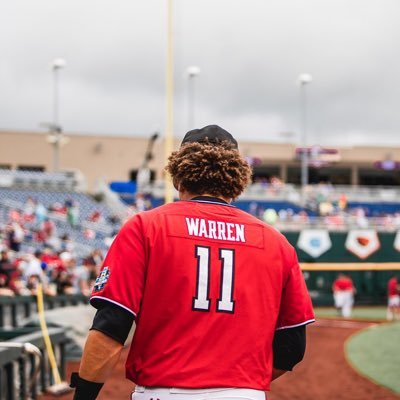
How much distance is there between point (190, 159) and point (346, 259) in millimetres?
25052

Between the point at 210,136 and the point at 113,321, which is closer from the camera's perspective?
the point at 113,321

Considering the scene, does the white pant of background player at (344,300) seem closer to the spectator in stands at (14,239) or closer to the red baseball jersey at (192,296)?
the spectator in stands at (14,239)

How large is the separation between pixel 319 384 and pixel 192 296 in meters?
8.71

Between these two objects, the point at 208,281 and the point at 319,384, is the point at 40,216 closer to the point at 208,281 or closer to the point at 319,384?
the point at 319,384

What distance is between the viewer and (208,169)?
269cm

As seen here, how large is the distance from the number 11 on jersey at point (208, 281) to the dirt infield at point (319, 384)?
6.35 metres

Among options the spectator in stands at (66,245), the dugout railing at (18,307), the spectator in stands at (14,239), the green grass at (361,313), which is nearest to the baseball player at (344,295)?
the green grass at (361,313)

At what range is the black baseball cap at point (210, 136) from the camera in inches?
108

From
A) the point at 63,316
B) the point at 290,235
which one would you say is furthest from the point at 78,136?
the point at 63,316

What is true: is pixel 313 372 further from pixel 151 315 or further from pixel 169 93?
pixel 151 315

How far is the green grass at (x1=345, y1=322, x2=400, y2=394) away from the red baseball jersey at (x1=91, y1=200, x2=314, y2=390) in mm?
8411

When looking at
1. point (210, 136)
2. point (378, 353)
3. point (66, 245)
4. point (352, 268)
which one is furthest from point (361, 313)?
point (210, 136)

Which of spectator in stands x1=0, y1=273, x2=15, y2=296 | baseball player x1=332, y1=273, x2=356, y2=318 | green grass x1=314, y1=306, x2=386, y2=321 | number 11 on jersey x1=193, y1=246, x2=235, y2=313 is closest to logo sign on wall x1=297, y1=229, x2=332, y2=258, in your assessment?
green grass x1=314, y1=306, x2=386, y2=321

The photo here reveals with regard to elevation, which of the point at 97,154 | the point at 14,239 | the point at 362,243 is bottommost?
the point at 362,243
